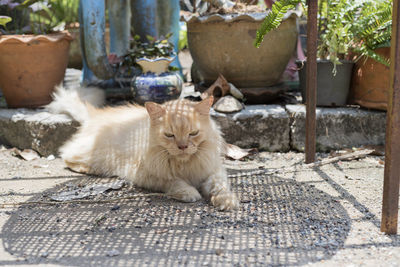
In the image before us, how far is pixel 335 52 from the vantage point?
354 centimetres

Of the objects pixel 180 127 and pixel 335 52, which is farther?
pixel 335 52

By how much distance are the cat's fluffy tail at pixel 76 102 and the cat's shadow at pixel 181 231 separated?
1.16 m

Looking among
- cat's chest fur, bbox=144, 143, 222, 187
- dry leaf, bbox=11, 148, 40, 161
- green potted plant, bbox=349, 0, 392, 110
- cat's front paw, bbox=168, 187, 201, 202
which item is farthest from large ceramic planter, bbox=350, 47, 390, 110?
dry leaf, bbox=11, 148, 40, 161

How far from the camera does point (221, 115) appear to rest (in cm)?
363

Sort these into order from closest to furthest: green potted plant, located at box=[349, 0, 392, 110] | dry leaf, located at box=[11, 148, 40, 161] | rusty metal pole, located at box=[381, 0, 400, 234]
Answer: rusty metal pole, located at box=[381, 0, 400, 234]
green potted plant, located at box=[349, 0, 392, 110]
dry leaf, located at box=[11, 148, 40, 161]

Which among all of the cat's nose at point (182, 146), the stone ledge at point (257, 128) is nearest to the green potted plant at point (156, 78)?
the stone ledge at point (257, 128)

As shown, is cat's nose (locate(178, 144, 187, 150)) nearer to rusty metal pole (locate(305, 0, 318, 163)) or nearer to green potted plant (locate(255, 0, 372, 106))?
rusty metal pole (locate(305, 0, 318, 163))

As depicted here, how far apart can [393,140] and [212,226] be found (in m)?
1.02

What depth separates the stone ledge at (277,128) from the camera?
11.9ft

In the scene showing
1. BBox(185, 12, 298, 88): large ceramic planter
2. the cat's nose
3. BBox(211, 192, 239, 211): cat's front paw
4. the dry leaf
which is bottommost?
the dry leaf

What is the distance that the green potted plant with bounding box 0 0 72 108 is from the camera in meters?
3.76

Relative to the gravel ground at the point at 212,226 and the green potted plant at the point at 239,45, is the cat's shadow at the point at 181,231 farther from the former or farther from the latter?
the green potted plant at the point at 239,45

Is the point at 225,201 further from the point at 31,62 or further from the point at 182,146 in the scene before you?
the point at 31,62

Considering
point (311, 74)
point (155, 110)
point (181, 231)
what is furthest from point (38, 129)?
point (311, 74)
